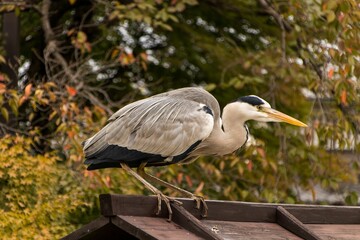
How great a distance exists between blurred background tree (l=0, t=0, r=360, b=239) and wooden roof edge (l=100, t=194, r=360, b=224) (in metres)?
2.73

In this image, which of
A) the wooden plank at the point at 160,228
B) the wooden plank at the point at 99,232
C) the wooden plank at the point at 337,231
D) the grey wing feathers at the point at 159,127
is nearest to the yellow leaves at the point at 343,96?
the wooden plank at the point at 337,231

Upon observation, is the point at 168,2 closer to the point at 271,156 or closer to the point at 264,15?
the point at 264,15

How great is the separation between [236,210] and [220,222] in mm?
153

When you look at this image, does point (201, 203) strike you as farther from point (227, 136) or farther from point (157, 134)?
point (227, 136)

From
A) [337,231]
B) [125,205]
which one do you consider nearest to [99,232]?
[125,205]

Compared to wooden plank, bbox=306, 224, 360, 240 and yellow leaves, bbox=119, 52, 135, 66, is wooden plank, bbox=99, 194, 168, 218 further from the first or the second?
yellow leaves, bbox=119, 52, 135, 66

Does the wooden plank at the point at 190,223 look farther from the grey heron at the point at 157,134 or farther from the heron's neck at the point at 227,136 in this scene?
the heron's neck at the point at 227,136

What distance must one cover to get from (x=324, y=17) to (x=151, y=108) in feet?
15.4

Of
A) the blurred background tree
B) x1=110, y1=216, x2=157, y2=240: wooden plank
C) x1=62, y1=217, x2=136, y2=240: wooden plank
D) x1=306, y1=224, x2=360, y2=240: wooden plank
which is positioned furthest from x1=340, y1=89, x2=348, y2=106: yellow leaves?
x1=110, y1=216, x2=157, y2=240: wooden plank

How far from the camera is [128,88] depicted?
37.7 feet

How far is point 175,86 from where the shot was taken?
11.5 m

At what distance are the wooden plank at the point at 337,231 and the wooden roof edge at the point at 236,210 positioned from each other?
5 centimetres

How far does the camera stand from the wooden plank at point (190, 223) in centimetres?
454

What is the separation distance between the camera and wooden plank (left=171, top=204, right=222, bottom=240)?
4.54 metres
